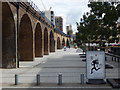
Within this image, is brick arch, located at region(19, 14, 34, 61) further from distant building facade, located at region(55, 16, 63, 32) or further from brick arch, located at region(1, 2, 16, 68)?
distant building facade, located at region(55, 16, 63, 32)

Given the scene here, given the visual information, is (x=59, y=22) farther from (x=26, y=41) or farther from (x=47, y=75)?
(x=47, y=75)

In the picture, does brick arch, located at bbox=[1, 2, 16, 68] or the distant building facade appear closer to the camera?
brick arch, located at bbox=[1, 2, 16, 68]

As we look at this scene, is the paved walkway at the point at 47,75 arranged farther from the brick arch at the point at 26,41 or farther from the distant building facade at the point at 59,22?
the distant building facade at the point at 59,22

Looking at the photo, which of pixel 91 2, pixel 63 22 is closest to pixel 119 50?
pixel 91 2

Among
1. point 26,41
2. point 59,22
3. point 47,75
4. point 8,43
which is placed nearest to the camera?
point 47,75

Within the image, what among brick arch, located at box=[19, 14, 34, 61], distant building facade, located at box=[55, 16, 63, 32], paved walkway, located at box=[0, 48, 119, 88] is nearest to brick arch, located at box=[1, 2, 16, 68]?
paved walkway, located at box=[0, 48, 119, 88]

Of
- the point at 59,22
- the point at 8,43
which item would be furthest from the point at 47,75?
the point at 59,22

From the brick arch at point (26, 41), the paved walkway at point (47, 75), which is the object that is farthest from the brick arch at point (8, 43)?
the brick arch at point (26, 41)

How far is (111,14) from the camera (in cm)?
1110

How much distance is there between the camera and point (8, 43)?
15.0 metres

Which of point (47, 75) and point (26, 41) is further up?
point (26, 41)

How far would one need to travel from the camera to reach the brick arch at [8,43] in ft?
48.6

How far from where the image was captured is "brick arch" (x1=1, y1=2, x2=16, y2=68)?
14.8m

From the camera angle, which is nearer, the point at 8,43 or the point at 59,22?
the point at 8,43
